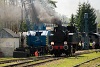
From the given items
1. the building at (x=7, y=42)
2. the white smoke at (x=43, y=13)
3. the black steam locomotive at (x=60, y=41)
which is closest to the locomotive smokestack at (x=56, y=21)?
the black steam locomotive at (x=60, y=41)

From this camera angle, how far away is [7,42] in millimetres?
32031

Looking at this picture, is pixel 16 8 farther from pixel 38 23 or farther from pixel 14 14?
pixel 38 23

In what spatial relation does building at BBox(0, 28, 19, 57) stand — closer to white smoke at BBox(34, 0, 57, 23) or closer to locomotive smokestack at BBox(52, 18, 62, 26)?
white smoke at BBox(34, 0, 57, 23)

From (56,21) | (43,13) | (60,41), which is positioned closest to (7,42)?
(43,13)

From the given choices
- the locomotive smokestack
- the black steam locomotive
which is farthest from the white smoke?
the black steam locomotive

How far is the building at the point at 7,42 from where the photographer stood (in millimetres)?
31781

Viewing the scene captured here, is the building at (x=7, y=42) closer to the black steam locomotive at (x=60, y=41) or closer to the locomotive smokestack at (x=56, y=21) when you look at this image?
the locomotive smokestack at (x=56, y=21)

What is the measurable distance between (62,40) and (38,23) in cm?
694

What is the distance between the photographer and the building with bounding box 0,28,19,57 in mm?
31781

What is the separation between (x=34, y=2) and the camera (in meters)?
34.6

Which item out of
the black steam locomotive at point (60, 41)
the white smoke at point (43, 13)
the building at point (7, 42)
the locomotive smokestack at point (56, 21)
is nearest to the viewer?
the black steam locomotive at point (60, 41)

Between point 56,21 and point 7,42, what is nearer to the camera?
point 56,21

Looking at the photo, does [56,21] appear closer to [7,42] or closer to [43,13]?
[43,13]

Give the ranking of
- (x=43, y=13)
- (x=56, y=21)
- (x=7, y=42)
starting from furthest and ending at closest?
1. (x=43, y=13)
2. (x=7, y=42)
3. (x=56, y=21)
